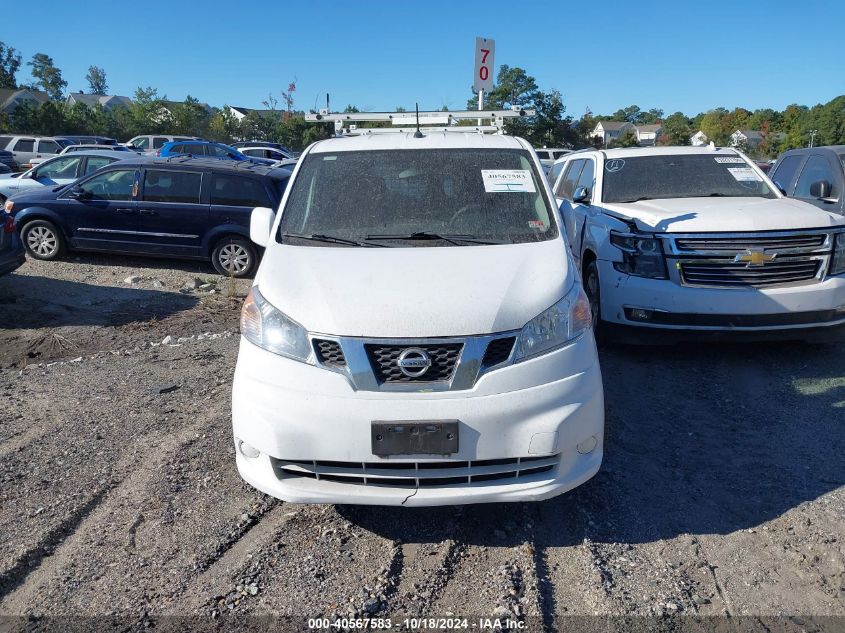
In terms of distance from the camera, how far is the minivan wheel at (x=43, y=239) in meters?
10.8

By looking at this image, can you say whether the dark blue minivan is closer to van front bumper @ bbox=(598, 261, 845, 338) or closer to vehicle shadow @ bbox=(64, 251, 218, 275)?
vehicle shadow @ bbox=(64, 251, 218, 275)

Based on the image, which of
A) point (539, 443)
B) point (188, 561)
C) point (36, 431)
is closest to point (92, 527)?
point (188, 561)

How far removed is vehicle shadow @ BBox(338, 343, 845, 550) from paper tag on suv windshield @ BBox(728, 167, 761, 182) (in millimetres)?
2074

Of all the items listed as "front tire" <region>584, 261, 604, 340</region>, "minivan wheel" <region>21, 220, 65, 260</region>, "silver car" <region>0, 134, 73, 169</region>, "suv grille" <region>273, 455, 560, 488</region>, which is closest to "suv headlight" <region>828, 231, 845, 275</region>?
"front tire" <region>584, 261, 604, 340</region>

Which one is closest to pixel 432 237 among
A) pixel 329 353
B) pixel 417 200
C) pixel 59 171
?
pixel 417 200

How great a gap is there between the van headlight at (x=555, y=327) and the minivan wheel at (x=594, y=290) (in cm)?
301

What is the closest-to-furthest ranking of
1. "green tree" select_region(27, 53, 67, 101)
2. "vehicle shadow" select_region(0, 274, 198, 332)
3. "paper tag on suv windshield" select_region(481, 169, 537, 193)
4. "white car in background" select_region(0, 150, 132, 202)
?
1. "paper tag on suv windshield" select_region(481, 169, 537, 193)
2. "vehicle shadow" select_region(0, 274, 198, 332)
3. "white car in background" select_region(0, 150, 132, 202)
4. "green tree" select_region(27, 53, 67, 101)

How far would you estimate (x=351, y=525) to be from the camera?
3.61 meters

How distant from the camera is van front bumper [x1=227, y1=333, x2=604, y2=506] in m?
3.03

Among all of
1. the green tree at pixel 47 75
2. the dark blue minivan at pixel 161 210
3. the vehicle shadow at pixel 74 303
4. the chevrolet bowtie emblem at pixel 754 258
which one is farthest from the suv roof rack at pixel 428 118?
the green tree at pixel 47 75

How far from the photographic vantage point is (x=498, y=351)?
124 inches

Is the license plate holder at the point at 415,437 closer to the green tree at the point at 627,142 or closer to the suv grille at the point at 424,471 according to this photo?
the suv grille at the point at 424,471

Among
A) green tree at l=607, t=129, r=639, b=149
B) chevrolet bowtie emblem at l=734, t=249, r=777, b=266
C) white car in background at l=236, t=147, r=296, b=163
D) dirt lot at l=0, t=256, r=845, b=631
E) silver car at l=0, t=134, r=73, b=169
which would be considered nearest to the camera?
dirt lot at l=0, t=256, r=845, b=631

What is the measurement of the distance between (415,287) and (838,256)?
14.6 feet
